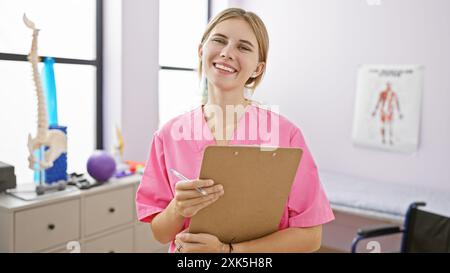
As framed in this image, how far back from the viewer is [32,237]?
5.74 ft

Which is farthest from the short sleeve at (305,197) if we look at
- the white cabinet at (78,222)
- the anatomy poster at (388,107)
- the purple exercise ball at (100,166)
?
the anatomy poster at (388,107)

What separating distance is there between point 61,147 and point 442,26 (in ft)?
8.40

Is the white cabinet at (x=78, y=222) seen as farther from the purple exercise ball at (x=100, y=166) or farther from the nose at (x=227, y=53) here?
the nose at (x=227, y=53)

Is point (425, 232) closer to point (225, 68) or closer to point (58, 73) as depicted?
point (225, 68)

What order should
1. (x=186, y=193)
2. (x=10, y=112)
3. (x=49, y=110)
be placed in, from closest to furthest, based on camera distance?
(x=186, y=193)
(x=49, y=110)
(x=10, y=112)

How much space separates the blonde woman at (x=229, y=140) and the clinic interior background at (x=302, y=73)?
1.16m

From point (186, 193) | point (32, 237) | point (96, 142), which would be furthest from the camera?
point (96, 142)

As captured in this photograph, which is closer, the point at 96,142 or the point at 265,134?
the point at 265,134

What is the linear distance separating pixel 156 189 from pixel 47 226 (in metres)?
1.17

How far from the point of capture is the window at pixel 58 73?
6.72ft

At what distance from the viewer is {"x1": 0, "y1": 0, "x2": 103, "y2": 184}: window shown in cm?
205

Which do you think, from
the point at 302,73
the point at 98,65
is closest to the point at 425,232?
the point at 302,73

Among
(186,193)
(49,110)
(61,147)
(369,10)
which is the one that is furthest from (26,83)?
(369,10)

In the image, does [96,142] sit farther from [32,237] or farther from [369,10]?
[369,10]
